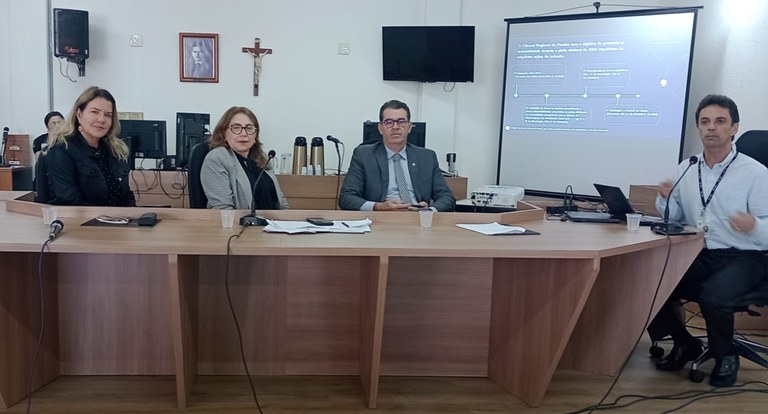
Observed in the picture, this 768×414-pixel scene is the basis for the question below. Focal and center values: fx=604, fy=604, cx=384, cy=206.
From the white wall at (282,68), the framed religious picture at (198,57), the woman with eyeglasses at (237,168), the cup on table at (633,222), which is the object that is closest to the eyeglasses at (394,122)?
the woman with eyeglasses at (237,168)

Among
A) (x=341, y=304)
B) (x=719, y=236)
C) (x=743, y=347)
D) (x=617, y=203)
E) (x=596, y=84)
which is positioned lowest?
(x=743, y=347)

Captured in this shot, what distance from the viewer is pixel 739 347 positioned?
2846 millimetres

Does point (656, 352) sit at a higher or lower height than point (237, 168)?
lower

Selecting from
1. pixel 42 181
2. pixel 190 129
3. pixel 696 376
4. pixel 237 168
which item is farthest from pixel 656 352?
pixel 190 129

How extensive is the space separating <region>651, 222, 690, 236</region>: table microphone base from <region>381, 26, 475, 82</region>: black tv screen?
2.90 metres

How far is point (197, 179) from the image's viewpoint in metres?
2.89

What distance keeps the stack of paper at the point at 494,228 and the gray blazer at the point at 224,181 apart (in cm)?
106

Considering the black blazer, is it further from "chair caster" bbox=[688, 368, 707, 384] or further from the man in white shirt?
"chair caster" bbox=[688, 368, 707, 384]

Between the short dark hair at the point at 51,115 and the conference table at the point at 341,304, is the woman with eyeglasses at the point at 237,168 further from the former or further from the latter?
the short dark hair at the point at 51,115

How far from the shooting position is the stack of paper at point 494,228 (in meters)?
2.44

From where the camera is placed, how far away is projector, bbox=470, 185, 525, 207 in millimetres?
4492

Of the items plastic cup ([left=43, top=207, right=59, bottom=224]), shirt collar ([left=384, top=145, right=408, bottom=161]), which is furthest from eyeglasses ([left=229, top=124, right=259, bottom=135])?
plastic cup ([left=43, top=207, right=59, bottom=224])

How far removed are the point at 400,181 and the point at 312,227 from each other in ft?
3.35

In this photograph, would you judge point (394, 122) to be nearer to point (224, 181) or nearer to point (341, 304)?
point (224, 181)
